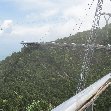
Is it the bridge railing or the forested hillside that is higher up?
the bridge railing

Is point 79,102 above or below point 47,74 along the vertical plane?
above

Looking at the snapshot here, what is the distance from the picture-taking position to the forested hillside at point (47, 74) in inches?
1903

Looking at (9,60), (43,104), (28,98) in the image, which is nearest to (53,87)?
(28,98)

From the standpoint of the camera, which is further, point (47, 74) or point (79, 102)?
point (47, 74)

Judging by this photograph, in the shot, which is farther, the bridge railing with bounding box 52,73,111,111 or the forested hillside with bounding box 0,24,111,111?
the forested hillside with bounding box 0,24,111,111

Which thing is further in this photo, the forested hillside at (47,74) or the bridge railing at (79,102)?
the forested hillside at (47,74)

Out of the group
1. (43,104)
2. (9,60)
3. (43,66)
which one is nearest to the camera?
(43,104)

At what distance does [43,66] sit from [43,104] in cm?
2562

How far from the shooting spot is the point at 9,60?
264ft

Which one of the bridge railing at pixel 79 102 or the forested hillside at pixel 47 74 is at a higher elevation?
the bridge railing at pixel 79 102

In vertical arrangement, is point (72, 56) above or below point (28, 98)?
above

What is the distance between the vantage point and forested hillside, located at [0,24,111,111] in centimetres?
4834

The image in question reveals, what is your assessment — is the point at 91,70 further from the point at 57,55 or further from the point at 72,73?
the point at 57,55

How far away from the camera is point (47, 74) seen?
6719 cm
